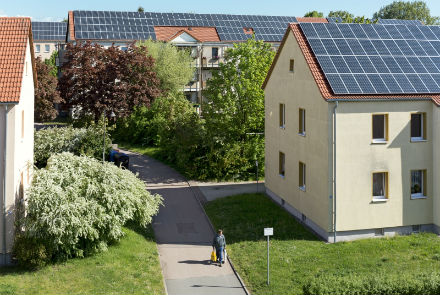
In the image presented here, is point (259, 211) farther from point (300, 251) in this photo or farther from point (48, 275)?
point (48, 275)

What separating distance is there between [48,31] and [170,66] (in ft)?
154

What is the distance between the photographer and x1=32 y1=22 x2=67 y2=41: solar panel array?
90375 mm

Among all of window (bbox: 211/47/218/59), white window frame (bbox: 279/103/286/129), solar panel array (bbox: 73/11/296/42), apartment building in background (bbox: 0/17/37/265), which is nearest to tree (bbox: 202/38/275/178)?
white window frame (bbox: 279/103/286/129)

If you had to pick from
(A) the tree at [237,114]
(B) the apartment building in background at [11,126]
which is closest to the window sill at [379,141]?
(A) the tree at [237,114]

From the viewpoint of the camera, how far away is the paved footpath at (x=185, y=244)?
19.6 meters

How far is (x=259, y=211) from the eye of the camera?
27.5m

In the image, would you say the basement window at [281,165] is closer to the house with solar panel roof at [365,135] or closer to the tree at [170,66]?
the house with solar panel roof at [365,135]

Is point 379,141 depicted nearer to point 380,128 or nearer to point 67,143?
point 380,128

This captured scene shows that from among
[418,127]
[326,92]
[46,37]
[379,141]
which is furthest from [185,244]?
[46,37]

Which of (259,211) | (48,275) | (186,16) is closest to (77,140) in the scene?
(259,211)

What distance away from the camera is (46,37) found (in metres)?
90.8

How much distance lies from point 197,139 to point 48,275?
18.8 meters

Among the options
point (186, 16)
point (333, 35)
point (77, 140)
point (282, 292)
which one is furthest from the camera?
point (186, 16)

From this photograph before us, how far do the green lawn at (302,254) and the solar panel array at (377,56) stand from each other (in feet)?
19.8
